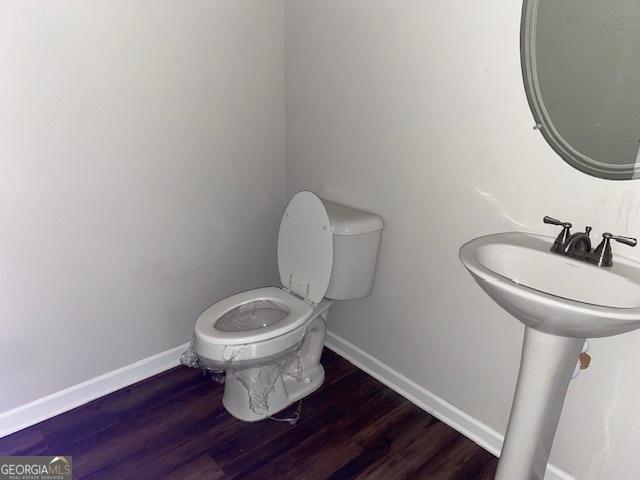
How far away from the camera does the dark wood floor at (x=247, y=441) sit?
5.34ft

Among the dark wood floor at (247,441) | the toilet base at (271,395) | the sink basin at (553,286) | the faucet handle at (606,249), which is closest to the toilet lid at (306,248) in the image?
the toilet base at (271,395)

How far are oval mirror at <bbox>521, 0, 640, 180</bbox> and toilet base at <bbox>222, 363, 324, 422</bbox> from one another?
1349 millimetres

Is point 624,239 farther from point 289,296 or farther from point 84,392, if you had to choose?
point 84,392

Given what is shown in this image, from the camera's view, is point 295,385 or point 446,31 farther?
point 295,385

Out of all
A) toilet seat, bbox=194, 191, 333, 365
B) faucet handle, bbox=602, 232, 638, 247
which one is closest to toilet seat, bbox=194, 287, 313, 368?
toilet seat, bbox=194, 191, 333, 365

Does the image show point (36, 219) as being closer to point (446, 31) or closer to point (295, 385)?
point (295, 385)

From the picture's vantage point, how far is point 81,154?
5.49 ft

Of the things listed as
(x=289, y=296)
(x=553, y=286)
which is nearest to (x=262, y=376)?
(x=289, y=296)

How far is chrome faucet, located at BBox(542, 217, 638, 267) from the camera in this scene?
1.18 m

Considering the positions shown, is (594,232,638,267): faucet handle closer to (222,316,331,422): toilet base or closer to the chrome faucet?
the chrome faucet

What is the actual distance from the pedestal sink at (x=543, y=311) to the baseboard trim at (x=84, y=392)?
1.49 metres

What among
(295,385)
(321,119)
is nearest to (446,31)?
(321,119)

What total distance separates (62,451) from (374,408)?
1202mm
